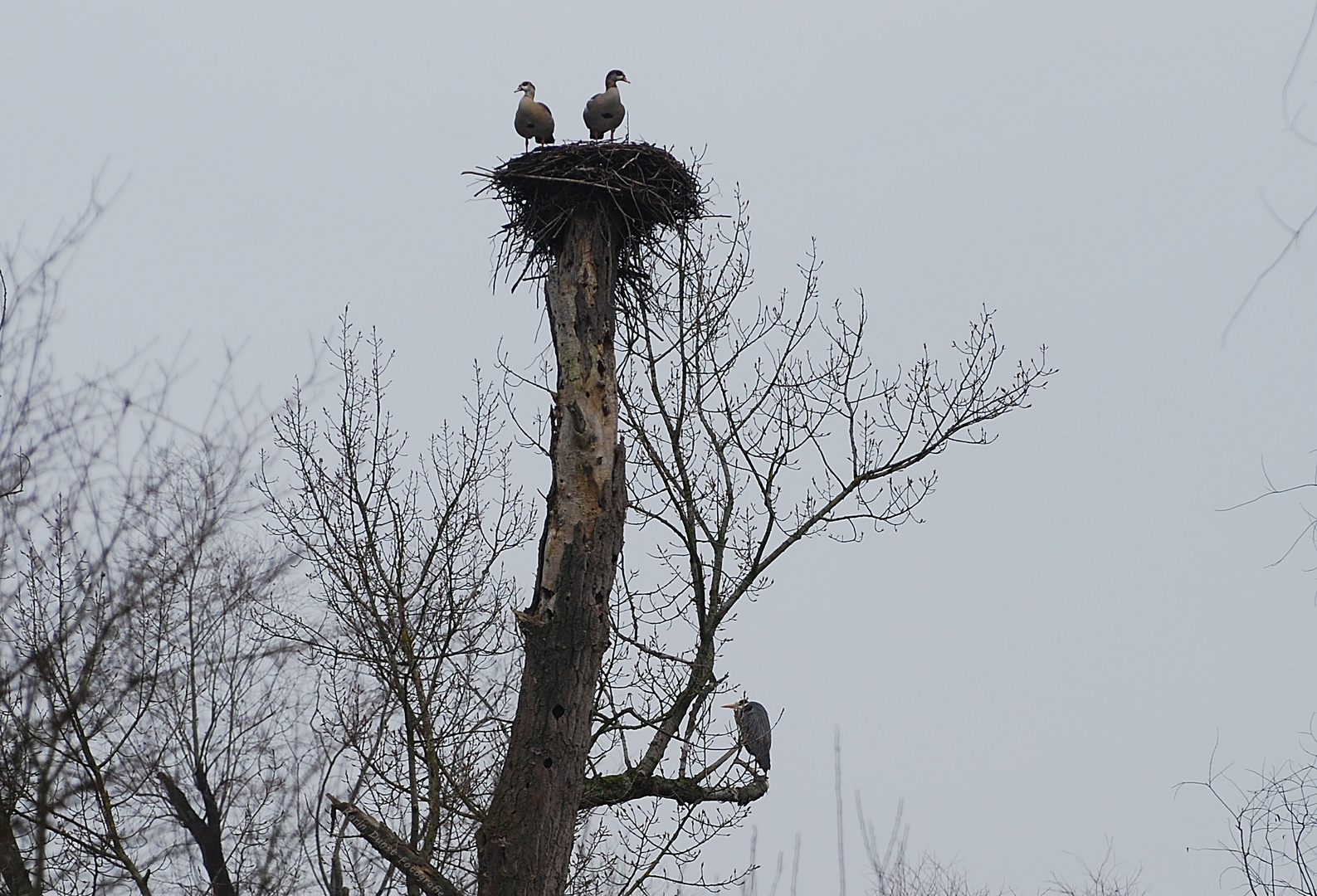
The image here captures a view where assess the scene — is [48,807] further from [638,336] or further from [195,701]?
[195,701]

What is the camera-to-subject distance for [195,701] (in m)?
9.15

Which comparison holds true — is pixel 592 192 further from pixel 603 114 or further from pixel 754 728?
pixel 754 728

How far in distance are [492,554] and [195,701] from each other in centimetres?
247

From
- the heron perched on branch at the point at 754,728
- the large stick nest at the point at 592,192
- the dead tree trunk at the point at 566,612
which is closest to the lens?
the dead tree trunk at the point at 566,612

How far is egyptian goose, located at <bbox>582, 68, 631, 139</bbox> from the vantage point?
7.04 meters

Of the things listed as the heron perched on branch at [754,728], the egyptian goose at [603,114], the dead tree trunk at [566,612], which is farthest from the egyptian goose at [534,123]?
the heron perched on branch at [754,728]

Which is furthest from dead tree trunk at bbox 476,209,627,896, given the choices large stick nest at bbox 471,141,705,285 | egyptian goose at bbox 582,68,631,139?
egyptian goose at bbox 582,68,631,139

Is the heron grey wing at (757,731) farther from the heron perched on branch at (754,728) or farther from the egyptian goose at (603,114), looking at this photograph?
the egyptian goose at (603,114)

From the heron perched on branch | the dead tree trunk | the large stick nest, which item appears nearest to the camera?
the dead tree trunk

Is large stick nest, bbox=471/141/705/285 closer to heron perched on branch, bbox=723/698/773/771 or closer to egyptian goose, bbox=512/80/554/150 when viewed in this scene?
egyptian goose, bbox=512/80/554/150

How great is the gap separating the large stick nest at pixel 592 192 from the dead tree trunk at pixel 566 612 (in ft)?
1.20

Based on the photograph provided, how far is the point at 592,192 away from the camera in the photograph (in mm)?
6156

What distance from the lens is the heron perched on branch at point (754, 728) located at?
7.24 metres

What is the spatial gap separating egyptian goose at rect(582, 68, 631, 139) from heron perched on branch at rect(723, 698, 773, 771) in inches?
136
